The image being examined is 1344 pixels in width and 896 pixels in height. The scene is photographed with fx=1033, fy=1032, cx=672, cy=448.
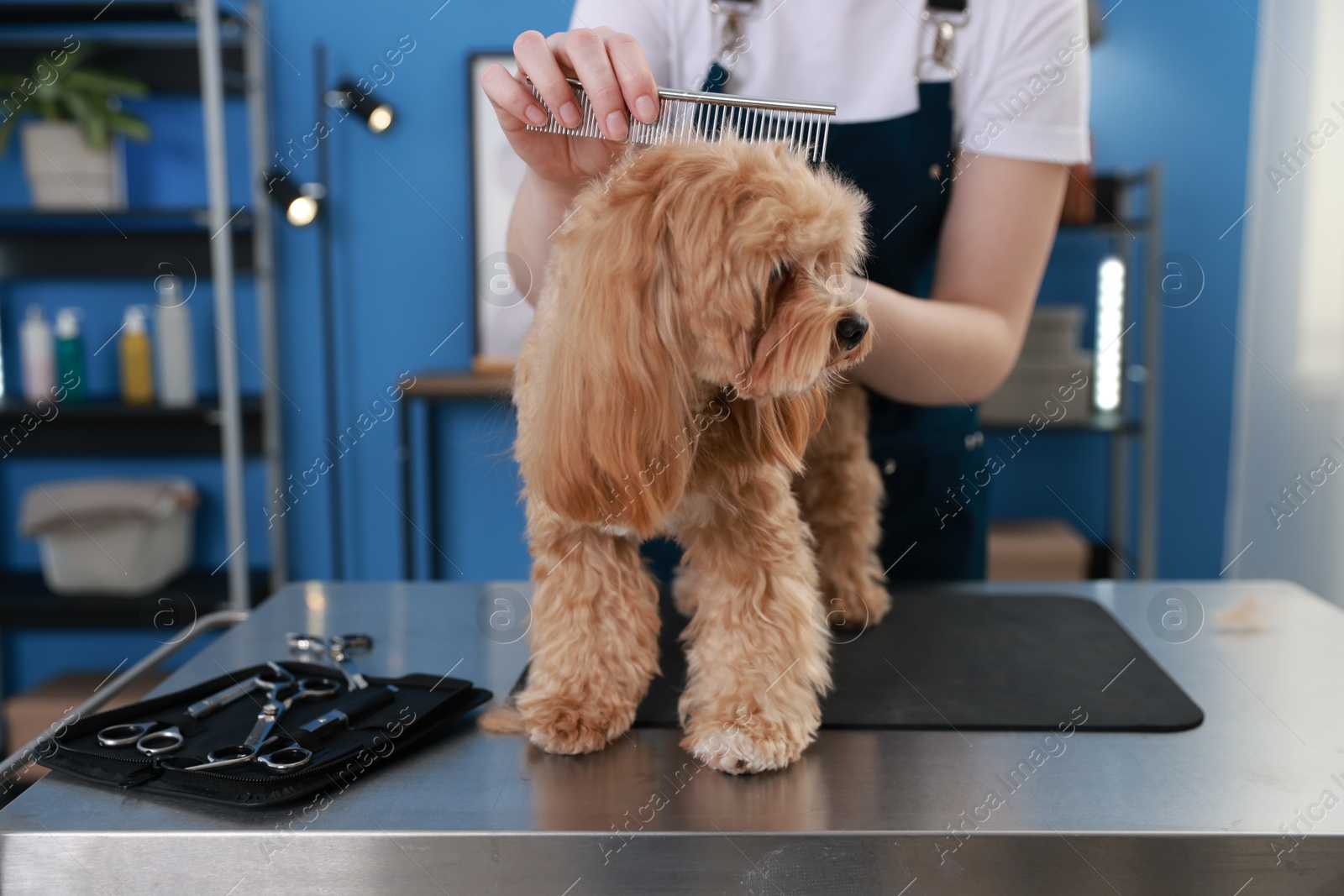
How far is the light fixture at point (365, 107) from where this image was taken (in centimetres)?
320

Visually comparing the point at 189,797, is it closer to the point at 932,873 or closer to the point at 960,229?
the point at 932,873

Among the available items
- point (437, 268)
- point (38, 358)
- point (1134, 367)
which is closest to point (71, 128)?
point (38, 358)

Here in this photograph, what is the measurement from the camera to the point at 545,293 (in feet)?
3.50

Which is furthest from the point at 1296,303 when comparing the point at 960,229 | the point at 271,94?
the point at 271,94

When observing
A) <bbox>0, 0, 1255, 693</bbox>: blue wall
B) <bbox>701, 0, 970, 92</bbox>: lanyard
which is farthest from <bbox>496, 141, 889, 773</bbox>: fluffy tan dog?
<bbox>0, 0, 1255, 693</bbox>: blue wall

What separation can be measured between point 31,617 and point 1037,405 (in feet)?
10.6

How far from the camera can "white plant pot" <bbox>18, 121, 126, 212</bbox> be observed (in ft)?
10.4

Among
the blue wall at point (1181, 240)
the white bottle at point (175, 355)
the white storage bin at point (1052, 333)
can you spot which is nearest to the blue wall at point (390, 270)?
the white bottle at point (175, 355)

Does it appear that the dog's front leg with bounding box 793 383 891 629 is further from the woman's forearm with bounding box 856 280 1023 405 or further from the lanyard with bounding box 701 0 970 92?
the lanyard with bounding box 701 0 970 92

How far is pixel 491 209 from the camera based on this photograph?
346cm

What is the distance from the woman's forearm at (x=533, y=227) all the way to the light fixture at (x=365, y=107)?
2.10m

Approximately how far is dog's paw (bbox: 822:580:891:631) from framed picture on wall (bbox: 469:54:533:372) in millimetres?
2077

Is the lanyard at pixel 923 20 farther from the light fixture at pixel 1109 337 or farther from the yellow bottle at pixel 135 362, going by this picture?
the yellow bottle at pixel 135 362

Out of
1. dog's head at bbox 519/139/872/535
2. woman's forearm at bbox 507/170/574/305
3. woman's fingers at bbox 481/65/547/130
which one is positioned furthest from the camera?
woman's forearm at bbox 507/170/574/305
